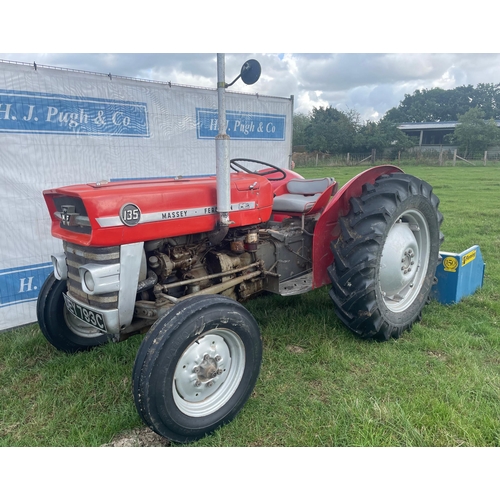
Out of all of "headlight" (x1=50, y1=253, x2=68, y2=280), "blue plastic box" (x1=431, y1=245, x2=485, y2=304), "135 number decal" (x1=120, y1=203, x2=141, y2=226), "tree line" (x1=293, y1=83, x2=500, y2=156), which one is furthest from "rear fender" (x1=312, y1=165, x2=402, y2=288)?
"tree line" (x1=293, y1=83, x2=500, y2=156)

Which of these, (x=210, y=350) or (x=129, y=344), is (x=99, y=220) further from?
(x=129, y=344)

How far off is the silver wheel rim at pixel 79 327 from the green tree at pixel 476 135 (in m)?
32.5

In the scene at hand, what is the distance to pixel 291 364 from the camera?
296 centimetres

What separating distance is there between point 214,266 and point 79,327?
3.94 feet

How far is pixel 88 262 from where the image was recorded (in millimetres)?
2355

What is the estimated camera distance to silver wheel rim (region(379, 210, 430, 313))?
3.29 meters

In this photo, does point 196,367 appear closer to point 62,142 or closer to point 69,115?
point 62,142

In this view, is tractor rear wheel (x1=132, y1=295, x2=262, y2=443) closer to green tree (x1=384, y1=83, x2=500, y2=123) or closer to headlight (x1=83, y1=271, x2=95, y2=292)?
headlight (x1=83, y1=271, x2=95, y2=292)

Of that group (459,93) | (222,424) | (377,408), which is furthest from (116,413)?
(459,93)

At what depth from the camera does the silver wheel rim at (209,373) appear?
2217mm

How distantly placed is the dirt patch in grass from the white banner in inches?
97.1

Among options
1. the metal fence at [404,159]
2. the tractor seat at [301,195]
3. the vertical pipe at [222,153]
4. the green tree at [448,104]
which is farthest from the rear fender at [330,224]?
the green tree at [448,104]

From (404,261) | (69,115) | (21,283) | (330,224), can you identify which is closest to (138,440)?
(330,224)

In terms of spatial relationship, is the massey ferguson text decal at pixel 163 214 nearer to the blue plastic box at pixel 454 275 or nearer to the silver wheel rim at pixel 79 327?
the silver wheel rim at pixel 79 327
